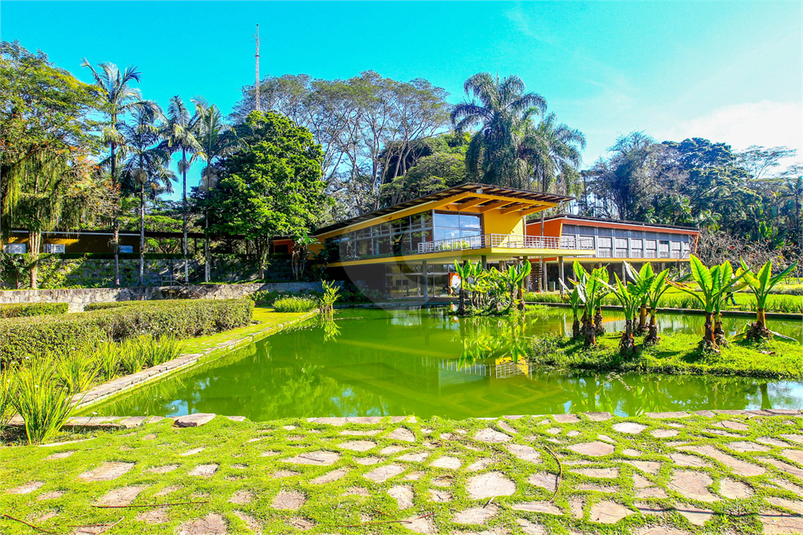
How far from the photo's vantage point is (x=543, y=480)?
2779 millimetres

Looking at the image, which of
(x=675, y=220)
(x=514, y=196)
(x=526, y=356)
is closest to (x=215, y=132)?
(x=514, y=196)

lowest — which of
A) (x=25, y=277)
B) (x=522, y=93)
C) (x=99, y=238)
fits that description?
(x=25, y=277)

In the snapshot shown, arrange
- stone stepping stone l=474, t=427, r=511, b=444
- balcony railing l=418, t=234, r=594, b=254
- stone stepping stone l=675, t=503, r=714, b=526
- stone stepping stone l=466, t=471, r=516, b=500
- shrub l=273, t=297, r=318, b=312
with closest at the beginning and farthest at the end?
stone stepping stone l=675, t=503, r=714, b=526
stone stepping stone l=466, t=471, r=516, b=500
stone stepping stone l=474, t=427, r=511, b=444
shrub l=273, t=297, r=318, b=312
balcony railing l=418, t=234, r=594, b=254

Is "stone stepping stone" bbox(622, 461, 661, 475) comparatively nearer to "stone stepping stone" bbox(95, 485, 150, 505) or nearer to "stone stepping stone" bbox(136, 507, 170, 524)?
"stone stepping stone" bbox(136, 507, 170, 524)

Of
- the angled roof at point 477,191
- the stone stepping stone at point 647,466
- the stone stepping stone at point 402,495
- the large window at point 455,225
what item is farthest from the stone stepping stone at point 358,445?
the large window at point 455,225

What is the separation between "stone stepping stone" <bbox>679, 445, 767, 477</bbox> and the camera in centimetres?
282

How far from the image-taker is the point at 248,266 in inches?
1083

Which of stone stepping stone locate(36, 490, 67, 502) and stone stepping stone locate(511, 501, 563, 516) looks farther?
stone stepping stone locate(36, 490, 67, 502)

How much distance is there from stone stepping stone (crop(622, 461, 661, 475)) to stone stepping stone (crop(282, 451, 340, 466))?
2.18 meters

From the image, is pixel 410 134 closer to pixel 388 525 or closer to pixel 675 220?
pixel 675 220

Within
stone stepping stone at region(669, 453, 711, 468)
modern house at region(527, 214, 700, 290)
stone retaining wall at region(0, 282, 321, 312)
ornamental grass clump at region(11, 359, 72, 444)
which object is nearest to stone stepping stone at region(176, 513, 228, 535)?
ornamental grass clump at region(11, 359, 72, 444)

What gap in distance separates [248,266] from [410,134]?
19340 millimetres

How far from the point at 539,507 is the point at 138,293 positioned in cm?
2413

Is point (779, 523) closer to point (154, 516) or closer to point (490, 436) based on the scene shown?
point (490, 436)
